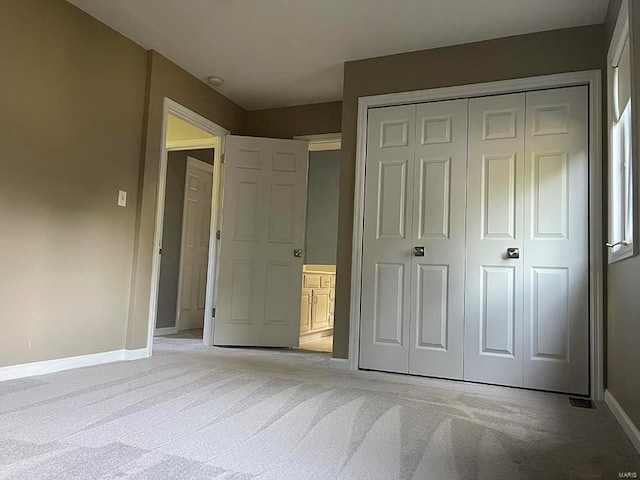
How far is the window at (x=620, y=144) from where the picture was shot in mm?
2211

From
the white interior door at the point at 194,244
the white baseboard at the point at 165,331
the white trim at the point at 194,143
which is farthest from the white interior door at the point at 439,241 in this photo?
the white interior door at the point at 194,244

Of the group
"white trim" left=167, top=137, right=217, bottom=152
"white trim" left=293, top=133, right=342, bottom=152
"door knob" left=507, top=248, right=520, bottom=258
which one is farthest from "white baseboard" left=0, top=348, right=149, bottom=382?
"door knob" left=507, top=248, right=520, bottom=258

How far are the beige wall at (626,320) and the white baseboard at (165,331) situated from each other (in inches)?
165

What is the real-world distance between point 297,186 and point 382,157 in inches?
48.1

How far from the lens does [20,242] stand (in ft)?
8.86

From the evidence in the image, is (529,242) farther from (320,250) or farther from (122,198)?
(320,250)

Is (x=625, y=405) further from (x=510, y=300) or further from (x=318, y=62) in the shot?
(x=318, y=62)

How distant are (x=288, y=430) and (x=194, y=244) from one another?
4.15 meters

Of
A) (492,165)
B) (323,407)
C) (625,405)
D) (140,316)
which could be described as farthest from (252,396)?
(492,165)

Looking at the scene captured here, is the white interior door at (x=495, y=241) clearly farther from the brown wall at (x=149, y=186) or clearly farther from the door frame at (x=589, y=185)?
the brown wall at (x=149, y=186)

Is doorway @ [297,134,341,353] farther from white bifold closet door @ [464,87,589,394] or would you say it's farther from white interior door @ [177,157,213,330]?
white bifold closet door @ [464,87,589,394]

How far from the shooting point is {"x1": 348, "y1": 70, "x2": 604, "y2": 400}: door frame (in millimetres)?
2754

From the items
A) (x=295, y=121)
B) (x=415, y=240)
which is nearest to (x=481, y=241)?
(x=415, y=240)

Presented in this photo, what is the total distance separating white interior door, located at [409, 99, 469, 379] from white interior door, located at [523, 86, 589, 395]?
410 mm
